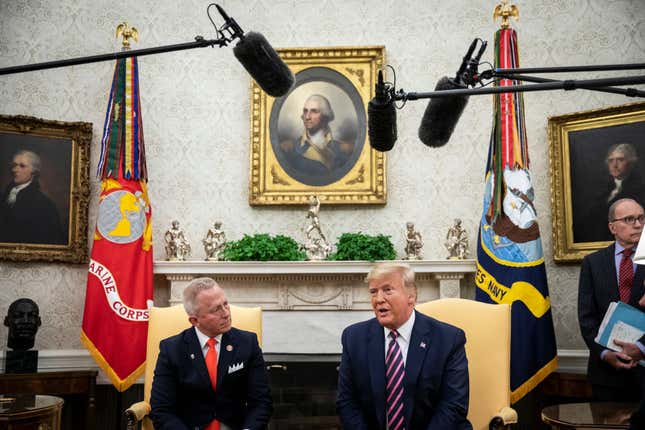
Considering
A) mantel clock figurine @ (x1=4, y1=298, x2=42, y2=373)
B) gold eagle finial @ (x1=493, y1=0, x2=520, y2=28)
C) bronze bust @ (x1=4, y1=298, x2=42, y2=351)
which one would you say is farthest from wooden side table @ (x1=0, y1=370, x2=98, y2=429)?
gold eagle finial @ (x1=493, y1=0, x2=520, y2=28)

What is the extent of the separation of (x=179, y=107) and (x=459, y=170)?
2783 millimetres

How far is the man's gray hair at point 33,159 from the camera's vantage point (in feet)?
19.7

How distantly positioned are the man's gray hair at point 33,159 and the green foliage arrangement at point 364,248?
281cm

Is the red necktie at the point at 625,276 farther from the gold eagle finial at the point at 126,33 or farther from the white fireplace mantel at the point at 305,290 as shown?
the gold eagle finial at the point at 126,33

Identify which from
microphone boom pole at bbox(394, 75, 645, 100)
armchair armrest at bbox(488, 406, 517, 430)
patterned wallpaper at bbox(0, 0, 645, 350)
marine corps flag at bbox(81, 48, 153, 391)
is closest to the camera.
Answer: microphone boom pole at bbox(394, 75, 645, 100)

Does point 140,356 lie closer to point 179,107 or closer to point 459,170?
point 179,107

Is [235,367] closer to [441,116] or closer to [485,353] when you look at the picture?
[485,353]

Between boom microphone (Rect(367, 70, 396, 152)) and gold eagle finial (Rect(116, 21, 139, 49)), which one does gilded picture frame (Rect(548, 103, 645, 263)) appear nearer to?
boom microphone (Rect(367, 70, 396, 152))

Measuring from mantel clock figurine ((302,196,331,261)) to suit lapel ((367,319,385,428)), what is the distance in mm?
2533

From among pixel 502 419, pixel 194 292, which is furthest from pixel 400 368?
pixel 194 292

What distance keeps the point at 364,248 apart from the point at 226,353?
8.08 feet

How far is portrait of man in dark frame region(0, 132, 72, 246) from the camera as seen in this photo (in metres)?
5.89

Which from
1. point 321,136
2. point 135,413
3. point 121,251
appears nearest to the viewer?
point 135,413

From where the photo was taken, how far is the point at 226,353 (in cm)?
346
